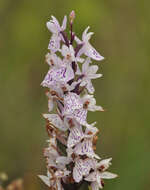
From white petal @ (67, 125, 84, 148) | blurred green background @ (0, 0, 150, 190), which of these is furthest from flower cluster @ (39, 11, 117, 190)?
blurred green background @ (0, 0, 150, 190)

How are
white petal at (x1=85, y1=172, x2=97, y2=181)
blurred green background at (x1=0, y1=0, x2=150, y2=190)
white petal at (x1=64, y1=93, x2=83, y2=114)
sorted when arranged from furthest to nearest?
blurred green background at (x1=0, y1=0, x2=150, y2=190), white petal at (x1=85, y1=172, x2=97, y2=181), white petal at (x1=64, y1=93, x2=83, y2=114)

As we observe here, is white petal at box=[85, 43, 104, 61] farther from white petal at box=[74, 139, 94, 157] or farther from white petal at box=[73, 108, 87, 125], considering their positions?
white petal at box=[74, 139, 94, 157]

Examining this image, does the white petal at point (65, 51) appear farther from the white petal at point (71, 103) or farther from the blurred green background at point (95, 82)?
the blurred green background at point (95, 82)

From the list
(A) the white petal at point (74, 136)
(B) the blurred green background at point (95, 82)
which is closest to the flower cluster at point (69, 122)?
(A) the white petal at point (74, 136)

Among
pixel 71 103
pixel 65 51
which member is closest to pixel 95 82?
pixel 65 51

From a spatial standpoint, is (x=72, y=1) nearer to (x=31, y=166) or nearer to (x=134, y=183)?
(x=31, y=166)

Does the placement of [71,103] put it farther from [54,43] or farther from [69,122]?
[54,43]
